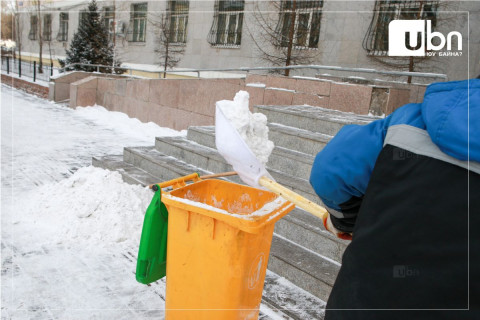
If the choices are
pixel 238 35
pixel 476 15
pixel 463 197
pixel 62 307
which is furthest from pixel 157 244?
pixel 238 35

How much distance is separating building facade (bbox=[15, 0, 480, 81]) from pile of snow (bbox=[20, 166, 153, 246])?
23.1 ft

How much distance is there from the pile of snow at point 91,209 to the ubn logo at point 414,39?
7.98 meters

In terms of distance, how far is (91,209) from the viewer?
4.19 m

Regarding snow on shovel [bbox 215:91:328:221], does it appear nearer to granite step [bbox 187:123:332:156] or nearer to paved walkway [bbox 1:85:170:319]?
paved walkway [bbox 1:85:170:319]

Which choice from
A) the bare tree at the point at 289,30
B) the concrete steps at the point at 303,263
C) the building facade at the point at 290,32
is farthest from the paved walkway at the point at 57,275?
the bare tree at the point at 289,30

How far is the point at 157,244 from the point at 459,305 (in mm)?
1775

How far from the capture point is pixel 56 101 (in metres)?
14.1

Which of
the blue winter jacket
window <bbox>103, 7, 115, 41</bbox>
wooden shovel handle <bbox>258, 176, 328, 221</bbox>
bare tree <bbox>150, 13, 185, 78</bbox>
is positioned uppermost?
window <bbox>103, 7, 115, 41</bbox>

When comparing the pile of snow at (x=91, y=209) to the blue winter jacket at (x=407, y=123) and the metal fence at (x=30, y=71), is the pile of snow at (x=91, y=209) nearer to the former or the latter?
the blue winter jacket at (x=407, y=123)

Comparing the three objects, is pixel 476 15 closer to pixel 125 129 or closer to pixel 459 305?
pixel 125 129

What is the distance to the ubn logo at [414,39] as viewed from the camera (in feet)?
31.2

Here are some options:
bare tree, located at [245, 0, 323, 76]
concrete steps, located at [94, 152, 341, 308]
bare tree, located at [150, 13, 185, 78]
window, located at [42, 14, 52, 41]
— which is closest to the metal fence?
bare tree, located at [150, 13, 185, 78]

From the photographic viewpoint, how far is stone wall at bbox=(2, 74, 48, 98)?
15164 millimetres

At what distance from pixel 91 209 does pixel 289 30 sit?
8946mm
